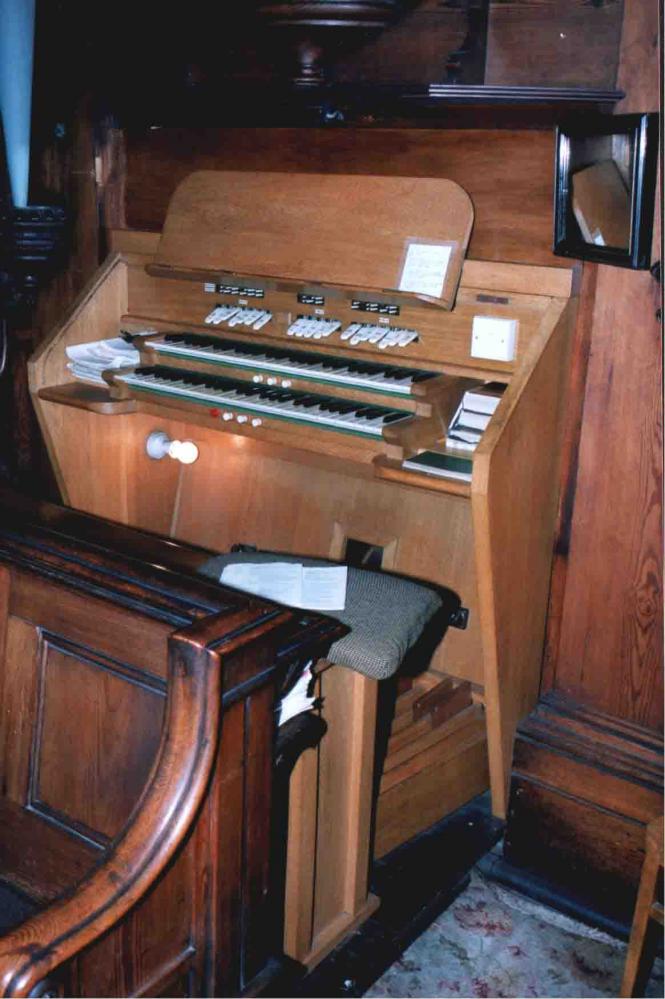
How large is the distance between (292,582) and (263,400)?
101 centimetres

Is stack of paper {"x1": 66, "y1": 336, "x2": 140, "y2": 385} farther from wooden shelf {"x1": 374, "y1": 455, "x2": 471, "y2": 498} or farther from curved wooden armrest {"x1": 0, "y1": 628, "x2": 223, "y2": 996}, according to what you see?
curved wooden armrest {"x1": 0, "y1": 628, "x2": 223, "y2": 996}

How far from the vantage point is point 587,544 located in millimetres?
2600

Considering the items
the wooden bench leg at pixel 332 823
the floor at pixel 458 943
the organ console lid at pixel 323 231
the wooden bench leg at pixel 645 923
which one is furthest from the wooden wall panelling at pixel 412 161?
the floor at pixel 458 943

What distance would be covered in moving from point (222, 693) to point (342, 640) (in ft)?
1.89

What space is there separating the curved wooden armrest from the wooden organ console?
26.0 inches

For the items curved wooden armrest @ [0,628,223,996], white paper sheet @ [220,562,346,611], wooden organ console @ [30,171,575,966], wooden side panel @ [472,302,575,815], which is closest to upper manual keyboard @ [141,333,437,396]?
wooden organ console @ [30,171,575,966]

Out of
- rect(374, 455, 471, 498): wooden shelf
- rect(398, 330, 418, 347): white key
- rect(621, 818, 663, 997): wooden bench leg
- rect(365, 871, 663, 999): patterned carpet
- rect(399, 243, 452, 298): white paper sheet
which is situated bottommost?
rect(365, 871, 663, 999): patterned carpet

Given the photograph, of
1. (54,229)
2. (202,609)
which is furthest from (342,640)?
(54,229)

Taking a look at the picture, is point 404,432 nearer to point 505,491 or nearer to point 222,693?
point 505,491

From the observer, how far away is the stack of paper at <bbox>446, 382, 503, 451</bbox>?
9.01 ft

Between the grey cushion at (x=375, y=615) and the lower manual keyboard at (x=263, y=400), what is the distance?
58cm

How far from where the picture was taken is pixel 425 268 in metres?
2.83

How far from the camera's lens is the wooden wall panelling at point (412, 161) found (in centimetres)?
270

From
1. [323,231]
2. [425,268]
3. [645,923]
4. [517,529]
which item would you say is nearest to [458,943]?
[645,923]
